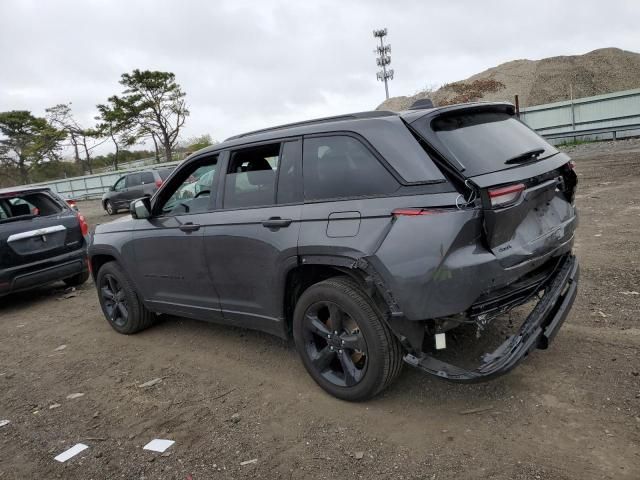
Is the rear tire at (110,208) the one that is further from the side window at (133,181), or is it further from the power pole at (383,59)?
the power pole at (383,59)

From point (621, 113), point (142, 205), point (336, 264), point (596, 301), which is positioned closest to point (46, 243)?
point (142, 205)

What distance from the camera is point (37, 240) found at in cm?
661

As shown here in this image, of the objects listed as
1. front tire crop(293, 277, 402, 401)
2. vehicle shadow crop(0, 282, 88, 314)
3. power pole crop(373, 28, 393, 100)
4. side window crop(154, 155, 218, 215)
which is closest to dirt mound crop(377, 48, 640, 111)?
power pole crop(373, 28, 393, 100)

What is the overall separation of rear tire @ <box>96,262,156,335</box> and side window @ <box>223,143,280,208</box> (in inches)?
70.1

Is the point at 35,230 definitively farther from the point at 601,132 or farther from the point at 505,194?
the point at 601,132

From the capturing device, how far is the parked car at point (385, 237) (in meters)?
2.67

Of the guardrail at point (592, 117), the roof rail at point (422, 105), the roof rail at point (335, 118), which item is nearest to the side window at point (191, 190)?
the roof rail at point (335, 118)

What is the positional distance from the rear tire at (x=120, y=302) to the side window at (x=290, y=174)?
232 centimetres

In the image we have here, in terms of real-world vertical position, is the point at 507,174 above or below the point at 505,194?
above

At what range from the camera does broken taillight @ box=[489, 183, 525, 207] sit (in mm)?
2637

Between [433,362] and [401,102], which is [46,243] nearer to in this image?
[433,362]

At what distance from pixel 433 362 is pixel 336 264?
0.81 m

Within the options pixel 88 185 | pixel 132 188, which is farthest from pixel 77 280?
pixel 88 185

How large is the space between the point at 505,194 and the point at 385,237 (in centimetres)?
70
